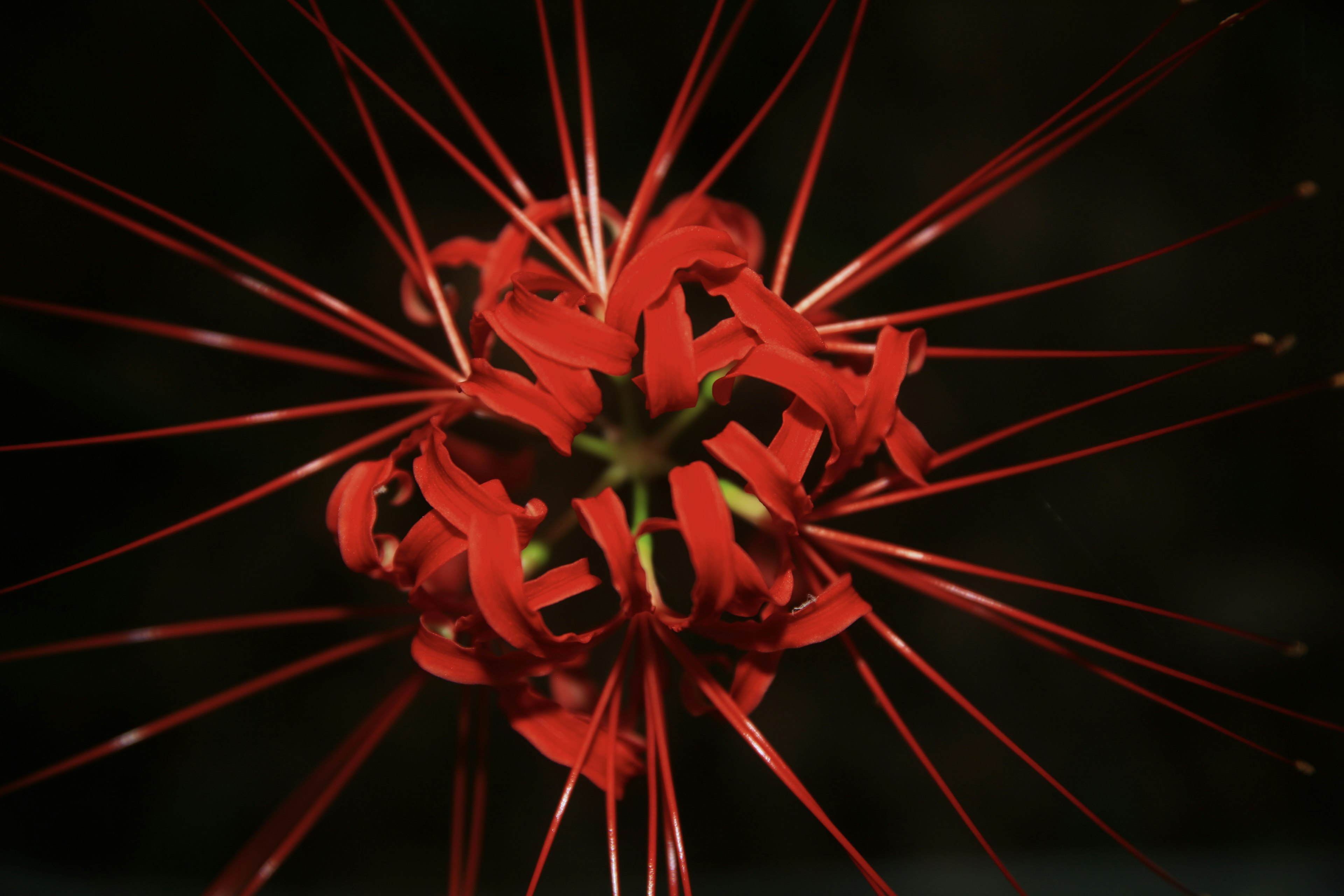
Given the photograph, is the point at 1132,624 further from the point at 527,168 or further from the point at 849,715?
the point at 527,168

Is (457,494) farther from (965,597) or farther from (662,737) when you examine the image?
(965,597)

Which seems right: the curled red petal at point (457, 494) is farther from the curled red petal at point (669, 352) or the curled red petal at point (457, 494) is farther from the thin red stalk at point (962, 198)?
the thin red stalk at point (962, 198)

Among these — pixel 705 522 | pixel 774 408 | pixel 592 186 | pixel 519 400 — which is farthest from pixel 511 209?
pixel 774 408

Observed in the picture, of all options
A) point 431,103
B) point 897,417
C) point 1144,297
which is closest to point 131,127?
point 431,103

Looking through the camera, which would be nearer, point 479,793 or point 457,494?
point 457,494

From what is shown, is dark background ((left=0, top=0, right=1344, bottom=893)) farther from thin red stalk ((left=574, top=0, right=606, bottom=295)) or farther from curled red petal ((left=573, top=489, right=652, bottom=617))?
curled red petal ((left=573, top=489, right=652, bottom=617))

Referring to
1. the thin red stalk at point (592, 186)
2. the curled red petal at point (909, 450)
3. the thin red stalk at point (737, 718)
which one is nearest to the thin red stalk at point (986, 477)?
the curled red petal at point (909, 450)

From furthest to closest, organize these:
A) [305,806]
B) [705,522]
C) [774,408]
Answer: [774,408] → [305,806] → [705,522]
